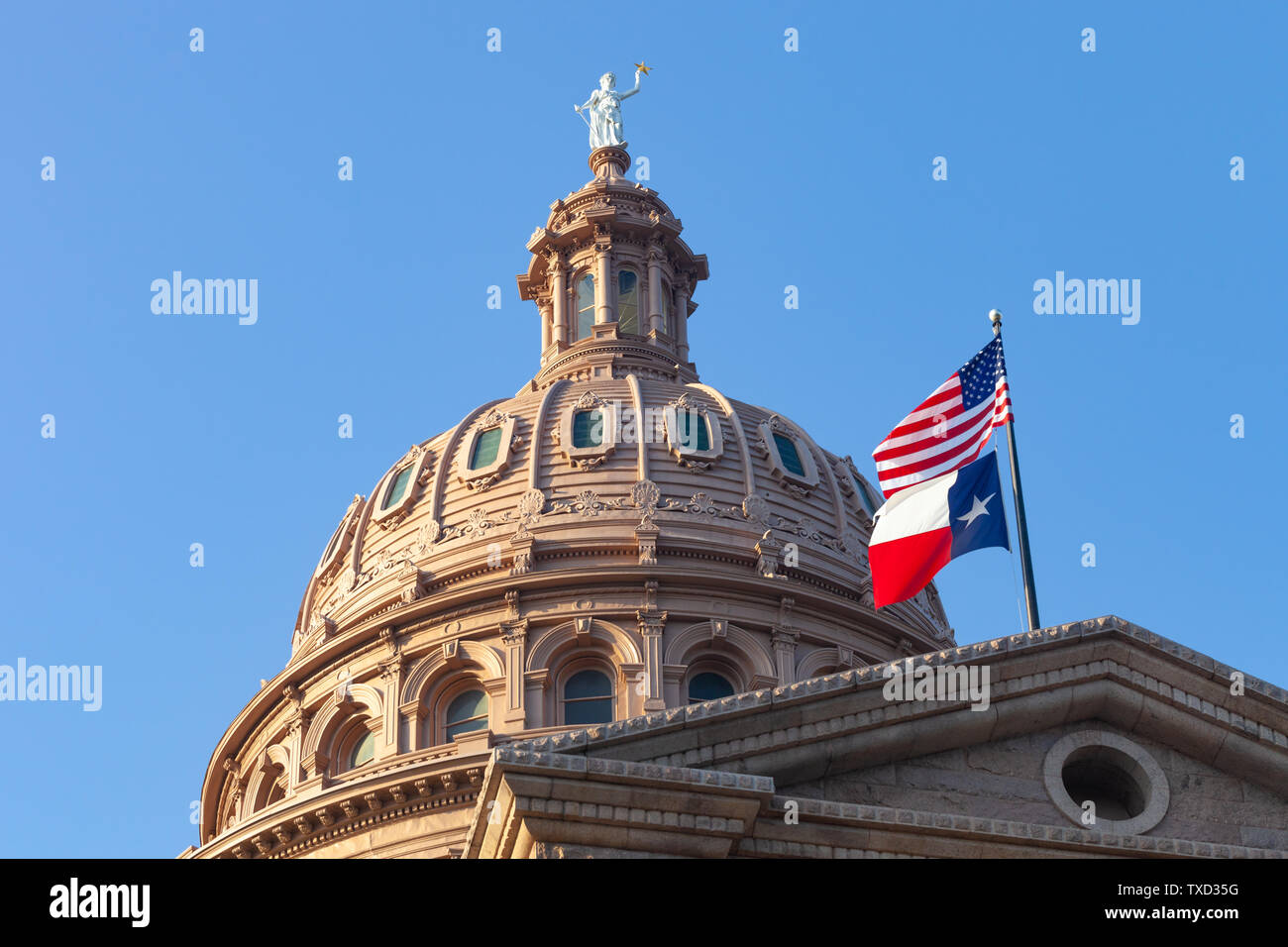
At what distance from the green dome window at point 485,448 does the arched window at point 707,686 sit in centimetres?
966

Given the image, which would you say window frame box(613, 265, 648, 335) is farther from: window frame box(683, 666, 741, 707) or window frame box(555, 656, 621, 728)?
window frame box(555, 656, 621, 728)

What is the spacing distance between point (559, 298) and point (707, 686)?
2124 centimetres

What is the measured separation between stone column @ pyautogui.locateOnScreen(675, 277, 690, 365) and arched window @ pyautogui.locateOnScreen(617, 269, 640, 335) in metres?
1.57

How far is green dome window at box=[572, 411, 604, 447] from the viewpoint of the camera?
63.1 m

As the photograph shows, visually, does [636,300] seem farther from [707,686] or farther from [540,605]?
[707,686]

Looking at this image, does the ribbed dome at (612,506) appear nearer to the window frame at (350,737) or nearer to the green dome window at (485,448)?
the green dome window at (485,448)

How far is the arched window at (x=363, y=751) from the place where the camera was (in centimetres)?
5819

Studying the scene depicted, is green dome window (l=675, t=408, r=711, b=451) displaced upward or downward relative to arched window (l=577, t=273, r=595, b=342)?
downward

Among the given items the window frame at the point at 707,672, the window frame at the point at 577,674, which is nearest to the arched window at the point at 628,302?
the window frame at the point at 707,672

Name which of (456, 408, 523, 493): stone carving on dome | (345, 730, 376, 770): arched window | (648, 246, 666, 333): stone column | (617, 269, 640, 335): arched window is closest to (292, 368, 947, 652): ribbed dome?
(456, 408, 523, 493): stone carving on dome

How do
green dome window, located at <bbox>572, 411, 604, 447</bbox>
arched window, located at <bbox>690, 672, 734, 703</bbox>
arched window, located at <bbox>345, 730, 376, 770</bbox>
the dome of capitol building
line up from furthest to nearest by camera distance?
green dome window, located at <bbox>572, 411, 604, 447</bbox> < arched window, located at <bbox>345, 730, 376, 770</bbox> < arched window, located at <bbox>690, 672, 734, 703</bbox> < the dome of capitol building
